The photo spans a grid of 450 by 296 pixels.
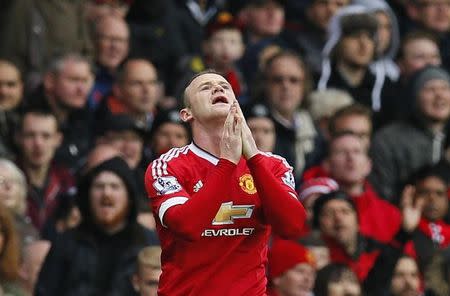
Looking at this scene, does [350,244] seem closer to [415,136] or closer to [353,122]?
[353,122]

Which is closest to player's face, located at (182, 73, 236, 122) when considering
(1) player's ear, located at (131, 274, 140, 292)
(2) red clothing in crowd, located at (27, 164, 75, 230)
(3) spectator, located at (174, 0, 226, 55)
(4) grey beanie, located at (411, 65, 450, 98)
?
(1) player's ear, located at (131, 274, 140, 292)

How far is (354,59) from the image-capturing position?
14.3 metres

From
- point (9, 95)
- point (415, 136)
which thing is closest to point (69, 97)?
point (9, 95)

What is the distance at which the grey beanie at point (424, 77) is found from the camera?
45.6 ft

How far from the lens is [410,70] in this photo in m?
15.0

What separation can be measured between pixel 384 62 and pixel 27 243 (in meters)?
5.27

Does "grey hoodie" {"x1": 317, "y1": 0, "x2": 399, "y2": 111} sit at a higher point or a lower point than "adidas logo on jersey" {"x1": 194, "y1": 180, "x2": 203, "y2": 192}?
lower

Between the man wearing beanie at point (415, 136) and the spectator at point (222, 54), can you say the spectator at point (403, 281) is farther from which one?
the spectator at point (222, 54)

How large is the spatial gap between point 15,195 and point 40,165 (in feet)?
3.01

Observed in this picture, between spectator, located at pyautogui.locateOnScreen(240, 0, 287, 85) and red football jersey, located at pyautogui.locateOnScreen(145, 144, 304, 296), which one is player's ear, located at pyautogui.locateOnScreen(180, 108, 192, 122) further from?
spectator, located at pyautogui.locateOnScreen(240, 0, 287, 85)

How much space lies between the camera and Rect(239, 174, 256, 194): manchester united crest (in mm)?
7285

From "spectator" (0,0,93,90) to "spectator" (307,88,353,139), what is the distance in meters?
2.02

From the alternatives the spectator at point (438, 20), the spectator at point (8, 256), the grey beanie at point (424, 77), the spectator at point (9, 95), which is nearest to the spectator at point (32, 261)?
the spectator at point (8, 256)

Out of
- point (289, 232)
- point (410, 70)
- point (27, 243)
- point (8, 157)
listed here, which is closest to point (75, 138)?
point (8, 157)
